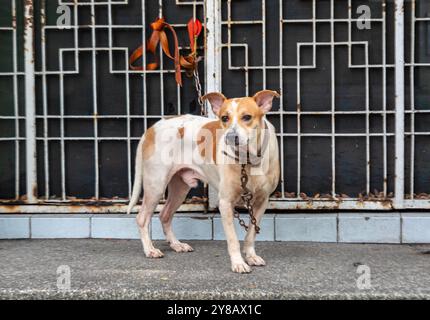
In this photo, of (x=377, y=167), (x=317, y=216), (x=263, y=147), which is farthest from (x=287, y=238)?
(x=263, y=147)

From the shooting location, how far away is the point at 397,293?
396 centimetres

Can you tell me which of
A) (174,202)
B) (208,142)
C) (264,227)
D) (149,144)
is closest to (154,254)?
(174,202)

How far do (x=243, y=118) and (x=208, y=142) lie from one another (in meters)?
0.69

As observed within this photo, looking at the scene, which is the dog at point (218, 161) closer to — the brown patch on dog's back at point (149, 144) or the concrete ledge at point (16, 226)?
the brown patch on dog's back at point (149, 144)

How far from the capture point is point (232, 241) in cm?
466

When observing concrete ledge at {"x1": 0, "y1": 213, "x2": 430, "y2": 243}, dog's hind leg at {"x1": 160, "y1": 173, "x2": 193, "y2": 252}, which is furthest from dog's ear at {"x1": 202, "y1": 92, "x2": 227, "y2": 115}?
concrete ledge at {"x1": 0, "y1": 213, "x2": 430, "y2": 243}

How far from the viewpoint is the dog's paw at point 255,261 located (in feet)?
15.8

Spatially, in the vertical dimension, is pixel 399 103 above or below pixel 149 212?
above

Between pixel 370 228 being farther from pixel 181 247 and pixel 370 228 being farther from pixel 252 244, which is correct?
pixel 181 247

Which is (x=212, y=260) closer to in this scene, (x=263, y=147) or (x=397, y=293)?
(x=263, y=147)

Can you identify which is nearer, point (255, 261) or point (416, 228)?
point (255, 261)

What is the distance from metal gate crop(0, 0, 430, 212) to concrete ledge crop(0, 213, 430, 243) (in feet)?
0.44

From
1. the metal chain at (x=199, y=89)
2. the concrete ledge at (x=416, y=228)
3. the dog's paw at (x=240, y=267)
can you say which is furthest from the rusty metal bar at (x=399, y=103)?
the dog's paw at (x=240, y=267)

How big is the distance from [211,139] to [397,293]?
1821 millimetres
